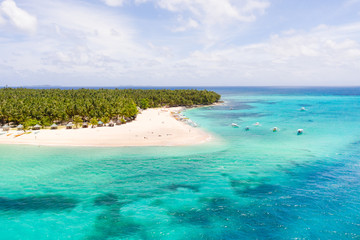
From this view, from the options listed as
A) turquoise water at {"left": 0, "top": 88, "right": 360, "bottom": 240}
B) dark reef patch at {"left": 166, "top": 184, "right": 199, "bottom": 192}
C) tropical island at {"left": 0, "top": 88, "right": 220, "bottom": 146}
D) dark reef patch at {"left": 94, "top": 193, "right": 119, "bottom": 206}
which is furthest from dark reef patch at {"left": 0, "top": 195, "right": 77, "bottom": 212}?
tropical island at {"left": 0, "top": 88, "right": 220, "bottom": 146}

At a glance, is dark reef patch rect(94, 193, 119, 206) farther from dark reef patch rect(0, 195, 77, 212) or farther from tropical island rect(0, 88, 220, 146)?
tropical island rect(0, 88, 220, 146)

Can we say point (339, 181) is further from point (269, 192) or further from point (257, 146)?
point (257, 146)

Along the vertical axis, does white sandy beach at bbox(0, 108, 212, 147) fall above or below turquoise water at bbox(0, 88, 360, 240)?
above

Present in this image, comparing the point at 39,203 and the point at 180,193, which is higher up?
the point at 180,193

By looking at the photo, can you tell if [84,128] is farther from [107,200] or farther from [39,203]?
[107,200]

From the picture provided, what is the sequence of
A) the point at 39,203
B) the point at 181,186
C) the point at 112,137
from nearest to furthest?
the point at 39,203, the point at 181,186, the point at 112,137

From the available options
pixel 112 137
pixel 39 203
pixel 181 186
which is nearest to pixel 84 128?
pixel 112 137

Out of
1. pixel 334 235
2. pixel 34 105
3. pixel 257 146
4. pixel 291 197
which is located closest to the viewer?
pixel 334 235

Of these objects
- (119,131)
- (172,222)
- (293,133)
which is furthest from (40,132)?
(293,133)

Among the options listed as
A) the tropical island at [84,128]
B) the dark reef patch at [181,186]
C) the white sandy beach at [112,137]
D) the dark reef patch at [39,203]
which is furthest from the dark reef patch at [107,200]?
the tropical island at [84,128]
